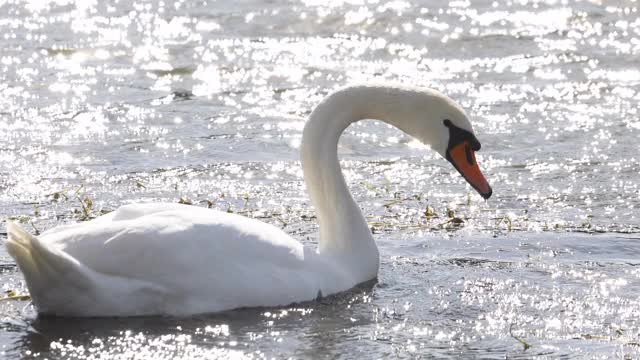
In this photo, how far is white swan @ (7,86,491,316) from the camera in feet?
22.2

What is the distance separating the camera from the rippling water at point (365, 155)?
681 centimetres

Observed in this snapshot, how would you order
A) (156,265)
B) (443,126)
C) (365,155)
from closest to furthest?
(156,265)
(443,126)
(365,155)

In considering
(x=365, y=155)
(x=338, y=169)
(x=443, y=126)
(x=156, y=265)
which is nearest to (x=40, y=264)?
(x=156, y=265)

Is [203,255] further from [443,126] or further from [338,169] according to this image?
[443,126]

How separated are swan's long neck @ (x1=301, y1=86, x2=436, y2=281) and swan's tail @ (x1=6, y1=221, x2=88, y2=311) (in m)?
1.54

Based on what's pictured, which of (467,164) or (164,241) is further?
(467,164)

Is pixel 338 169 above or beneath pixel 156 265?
above

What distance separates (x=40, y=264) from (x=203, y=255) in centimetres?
79

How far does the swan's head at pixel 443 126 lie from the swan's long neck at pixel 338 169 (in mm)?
84

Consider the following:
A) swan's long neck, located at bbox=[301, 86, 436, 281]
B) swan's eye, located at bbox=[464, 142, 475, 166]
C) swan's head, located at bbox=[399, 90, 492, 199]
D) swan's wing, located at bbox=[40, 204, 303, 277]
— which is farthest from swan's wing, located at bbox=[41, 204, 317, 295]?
swan's eye, located at bbox=[464, 142, 475, 166]

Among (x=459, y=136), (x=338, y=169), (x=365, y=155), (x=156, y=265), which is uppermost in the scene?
(x=459, y=136)

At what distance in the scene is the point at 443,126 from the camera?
25.2ft

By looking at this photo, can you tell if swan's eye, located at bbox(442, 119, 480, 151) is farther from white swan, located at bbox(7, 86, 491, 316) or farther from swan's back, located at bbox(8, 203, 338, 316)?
swan's back, located at bbox(8, 203, 338, 316)

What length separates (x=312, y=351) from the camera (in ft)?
21.3
